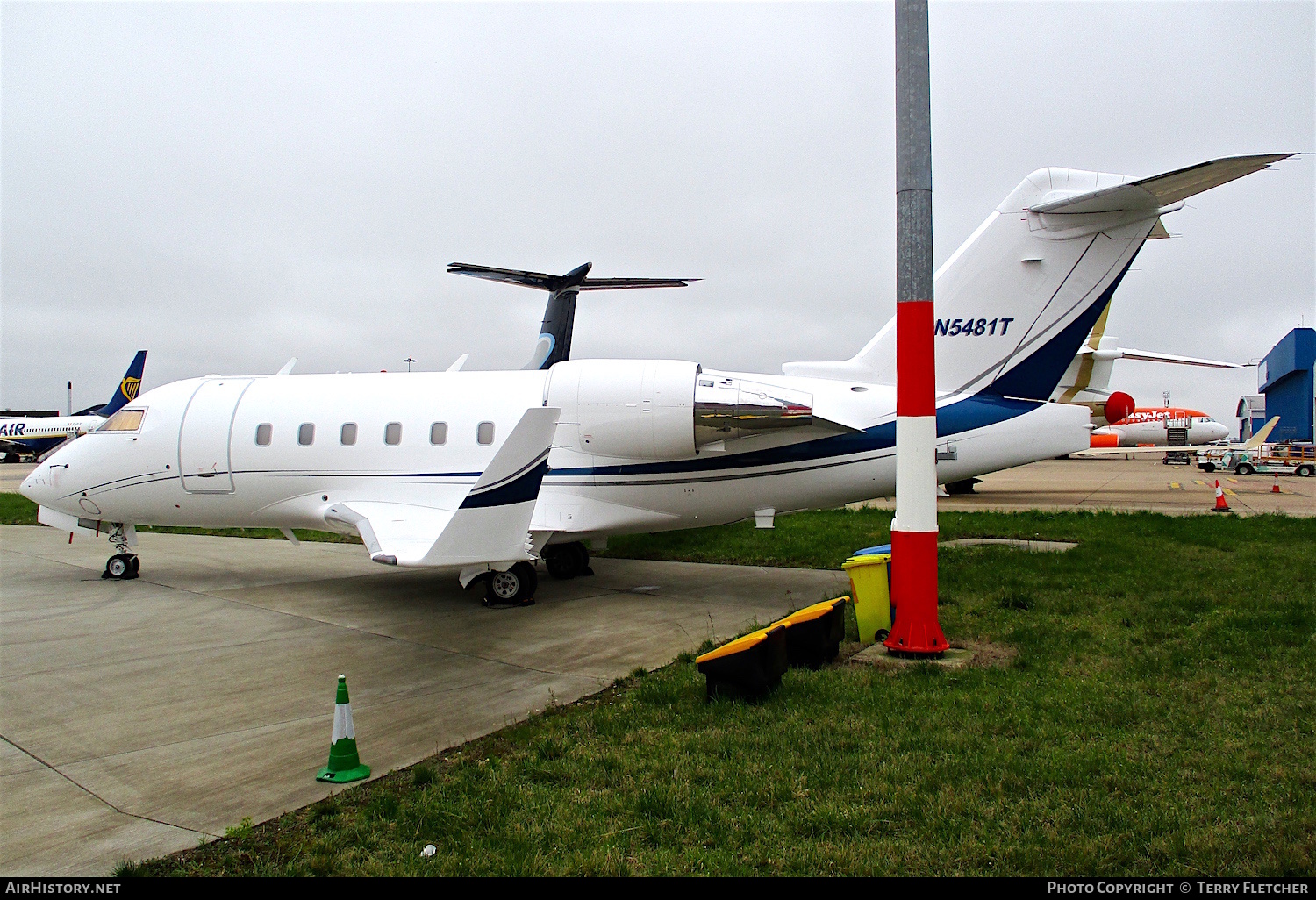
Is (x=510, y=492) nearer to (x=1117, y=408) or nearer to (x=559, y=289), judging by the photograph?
(x=559, y=289)

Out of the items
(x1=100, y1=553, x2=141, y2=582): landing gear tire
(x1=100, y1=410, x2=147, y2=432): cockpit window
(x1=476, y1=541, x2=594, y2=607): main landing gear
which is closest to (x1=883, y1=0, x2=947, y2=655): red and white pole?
(x1=476, y1=541, x2=594, y2=607): main landing gear

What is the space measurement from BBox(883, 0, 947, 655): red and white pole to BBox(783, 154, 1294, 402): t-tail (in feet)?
9.60

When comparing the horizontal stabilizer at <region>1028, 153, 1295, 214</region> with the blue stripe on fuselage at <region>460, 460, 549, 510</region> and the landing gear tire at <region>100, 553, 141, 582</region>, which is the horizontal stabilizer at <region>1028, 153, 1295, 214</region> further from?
the landing gear tire at <region>100, 553, 141, 582</region>

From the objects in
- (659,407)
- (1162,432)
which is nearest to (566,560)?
(659,407)

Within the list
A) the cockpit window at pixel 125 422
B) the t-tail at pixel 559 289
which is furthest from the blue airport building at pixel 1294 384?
the cockpit window at pixel 125 422

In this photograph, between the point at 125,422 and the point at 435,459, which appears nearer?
the point at 435,459

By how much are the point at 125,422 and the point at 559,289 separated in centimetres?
1277

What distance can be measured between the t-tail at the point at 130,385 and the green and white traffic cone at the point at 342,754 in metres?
41.3

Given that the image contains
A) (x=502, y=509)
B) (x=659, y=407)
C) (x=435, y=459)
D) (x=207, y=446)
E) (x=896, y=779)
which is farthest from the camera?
(x=207, y=446)

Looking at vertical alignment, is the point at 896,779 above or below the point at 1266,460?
below

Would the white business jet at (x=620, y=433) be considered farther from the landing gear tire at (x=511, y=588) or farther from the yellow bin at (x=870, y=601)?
the yellow bin at (x=870, y=601)

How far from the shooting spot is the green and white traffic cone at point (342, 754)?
17.4 feet

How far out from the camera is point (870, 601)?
8.30 meters
